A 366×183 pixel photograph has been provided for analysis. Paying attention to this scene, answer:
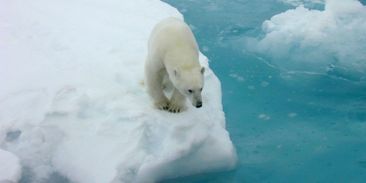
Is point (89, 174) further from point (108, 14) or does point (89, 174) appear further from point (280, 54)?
point (280, 54)

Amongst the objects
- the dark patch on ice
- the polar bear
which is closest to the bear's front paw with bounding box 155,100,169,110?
the polar bear

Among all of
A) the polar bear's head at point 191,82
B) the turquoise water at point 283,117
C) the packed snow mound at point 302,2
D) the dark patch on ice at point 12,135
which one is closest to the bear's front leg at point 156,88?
the polar bear's head at point 191,82

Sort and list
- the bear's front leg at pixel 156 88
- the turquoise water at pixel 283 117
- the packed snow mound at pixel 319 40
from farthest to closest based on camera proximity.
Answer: the packed snow mound at pixel 319 40, the turquoise water at pixel 283 117, the bear's front leg at pixel 156 88

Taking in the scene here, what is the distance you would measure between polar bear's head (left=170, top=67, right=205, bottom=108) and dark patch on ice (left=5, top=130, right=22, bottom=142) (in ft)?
3.30

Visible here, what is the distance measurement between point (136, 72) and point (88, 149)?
0.85m

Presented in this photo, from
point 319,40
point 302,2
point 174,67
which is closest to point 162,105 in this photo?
point 174,67

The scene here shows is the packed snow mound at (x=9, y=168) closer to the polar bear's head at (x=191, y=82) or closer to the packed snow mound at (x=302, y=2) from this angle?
the polar bear's head at (x=191, y=82)

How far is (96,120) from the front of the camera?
327cm

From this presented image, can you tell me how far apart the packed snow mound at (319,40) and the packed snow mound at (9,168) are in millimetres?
3171

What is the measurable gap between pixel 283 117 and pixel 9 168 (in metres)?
2.38

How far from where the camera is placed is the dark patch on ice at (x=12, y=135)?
3.16 metres

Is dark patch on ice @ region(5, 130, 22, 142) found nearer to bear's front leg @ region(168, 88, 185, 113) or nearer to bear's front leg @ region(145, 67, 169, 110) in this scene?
bear's front leg @ region(145, 67, 169, 110)

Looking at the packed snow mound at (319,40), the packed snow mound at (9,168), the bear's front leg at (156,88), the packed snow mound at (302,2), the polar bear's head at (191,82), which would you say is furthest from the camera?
the packed snow mound at (302,2)

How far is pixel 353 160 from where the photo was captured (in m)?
3.94
